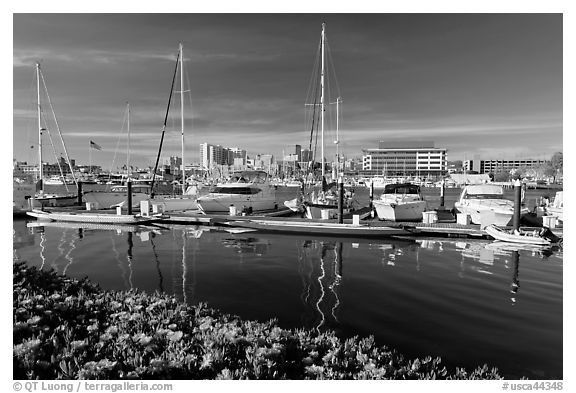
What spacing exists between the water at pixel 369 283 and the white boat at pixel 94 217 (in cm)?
500

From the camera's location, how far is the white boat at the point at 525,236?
20.6 m

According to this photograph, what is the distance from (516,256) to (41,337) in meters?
21.0

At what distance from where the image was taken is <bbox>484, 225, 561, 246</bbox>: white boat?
2063cm

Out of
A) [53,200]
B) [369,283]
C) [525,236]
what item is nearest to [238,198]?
[53,200]

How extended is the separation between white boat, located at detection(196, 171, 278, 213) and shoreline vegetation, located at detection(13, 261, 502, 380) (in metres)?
27.9

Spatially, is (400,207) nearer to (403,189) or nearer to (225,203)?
(403,189)

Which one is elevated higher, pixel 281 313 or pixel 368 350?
pixel 368 350

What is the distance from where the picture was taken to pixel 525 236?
21281 millimetres

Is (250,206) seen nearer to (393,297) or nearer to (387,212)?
(387,212)

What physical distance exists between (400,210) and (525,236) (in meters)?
10.7

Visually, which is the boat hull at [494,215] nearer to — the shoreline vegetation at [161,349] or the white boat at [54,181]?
the shoreline vegetation at [161,349]

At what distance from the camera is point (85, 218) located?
30.6 meters
